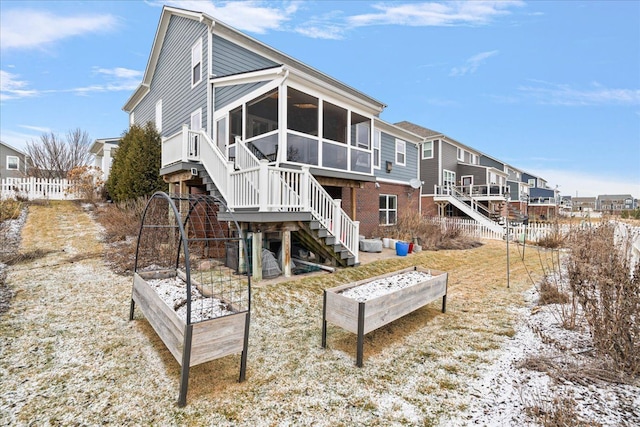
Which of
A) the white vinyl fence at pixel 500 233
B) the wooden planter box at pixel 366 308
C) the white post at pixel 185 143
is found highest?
the white post at pixel 185 143

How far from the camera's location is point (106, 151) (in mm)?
19188

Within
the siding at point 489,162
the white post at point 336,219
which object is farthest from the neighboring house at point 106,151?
the siding at point 489,162

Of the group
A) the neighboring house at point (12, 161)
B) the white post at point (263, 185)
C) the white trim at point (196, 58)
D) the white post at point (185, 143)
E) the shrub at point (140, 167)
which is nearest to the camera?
the white post at point (263, 185)

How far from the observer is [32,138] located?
27.5 meters

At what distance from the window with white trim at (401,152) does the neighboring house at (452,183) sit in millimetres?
5392

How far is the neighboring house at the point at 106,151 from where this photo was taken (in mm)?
18797

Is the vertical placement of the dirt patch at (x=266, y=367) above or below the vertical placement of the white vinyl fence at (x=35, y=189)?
below

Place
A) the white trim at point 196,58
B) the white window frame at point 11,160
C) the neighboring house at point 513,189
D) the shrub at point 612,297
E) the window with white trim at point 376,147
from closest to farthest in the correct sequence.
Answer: the shrub at point 612,297 → the white trim at point 196,58 → the window with white trim at point 376,147 → the white window frame at point 11,160 → the neighboring house at point 513,189

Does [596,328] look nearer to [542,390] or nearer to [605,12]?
[542,390]

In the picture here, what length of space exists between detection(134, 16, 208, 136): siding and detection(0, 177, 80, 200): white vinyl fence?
718 centimetres

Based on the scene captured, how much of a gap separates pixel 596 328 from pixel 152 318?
5.35 meters

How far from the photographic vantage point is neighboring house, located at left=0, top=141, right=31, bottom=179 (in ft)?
90.5

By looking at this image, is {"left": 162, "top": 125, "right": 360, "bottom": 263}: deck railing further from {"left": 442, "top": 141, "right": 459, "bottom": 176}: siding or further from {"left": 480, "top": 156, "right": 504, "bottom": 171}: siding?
{"left": 480, "top": 156, "right": 504, "bottom": 171}: siding

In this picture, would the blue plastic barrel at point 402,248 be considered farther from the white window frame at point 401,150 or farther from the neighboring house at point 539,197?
the neighboring house at point 539,197
